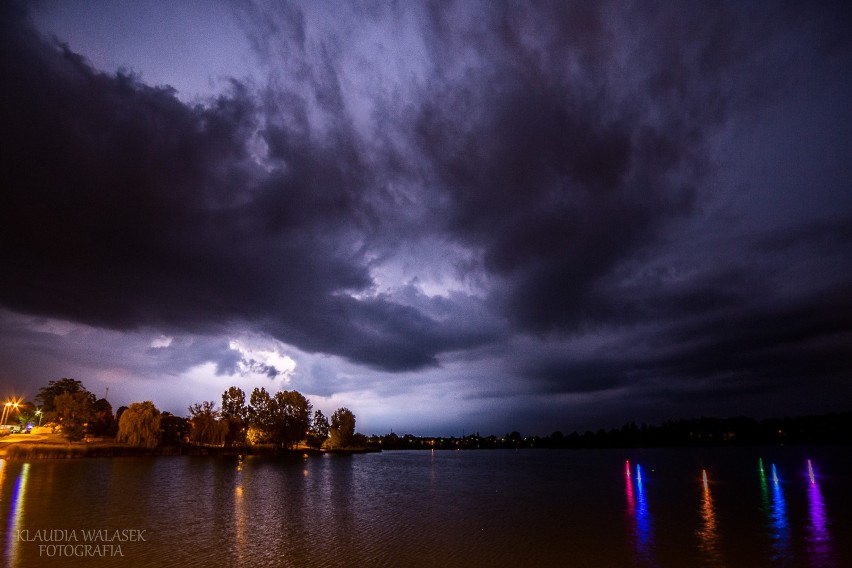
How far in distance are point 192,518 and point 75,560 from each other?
1434cm

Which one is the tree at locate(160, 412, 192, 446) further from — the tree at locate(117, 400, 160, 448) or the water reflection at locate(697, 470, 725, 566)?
the water reflection at locate(697, 470, 725, 566)

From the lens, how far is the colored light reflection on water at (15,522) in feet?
84.8

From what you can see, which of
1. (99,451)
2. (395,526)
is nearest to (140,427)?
(99,451)

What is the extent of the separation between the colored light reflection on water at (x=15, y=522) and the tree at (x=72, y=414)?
80838 mm

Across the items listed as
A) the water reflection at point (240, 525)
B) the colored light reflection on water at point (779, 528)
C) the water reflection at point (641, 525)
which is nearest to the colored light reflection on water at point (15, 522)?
the water reflection at point (240, 525)

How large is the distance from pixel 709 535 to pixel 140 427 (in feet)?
449

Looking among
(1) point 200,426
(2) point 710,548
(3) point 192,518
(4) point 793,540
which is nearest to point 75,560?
(3) point 192,518

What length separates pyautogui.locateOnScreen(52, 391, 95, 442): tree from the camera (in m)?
125

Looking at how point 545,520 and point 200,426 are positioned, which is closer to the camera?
point 545,520

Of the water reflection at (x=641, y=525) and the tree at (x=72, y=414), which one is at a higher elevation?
the tree at (x=72, y=414)

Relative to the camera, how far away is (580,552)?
31.2 meters

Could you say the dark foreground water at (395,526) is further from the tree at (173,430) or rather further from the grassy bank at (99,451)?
the tree at (173,430)

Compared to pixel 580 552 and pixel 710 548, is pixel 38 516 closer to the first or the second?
pixel 580 552

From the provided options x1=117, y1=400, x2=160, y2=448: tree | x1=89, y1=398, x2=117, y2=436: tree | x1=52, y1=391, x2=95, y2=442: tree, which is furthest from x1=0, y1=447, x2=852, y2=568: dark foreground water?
x1=89, y1=398, x2=117, y2=436: tree
